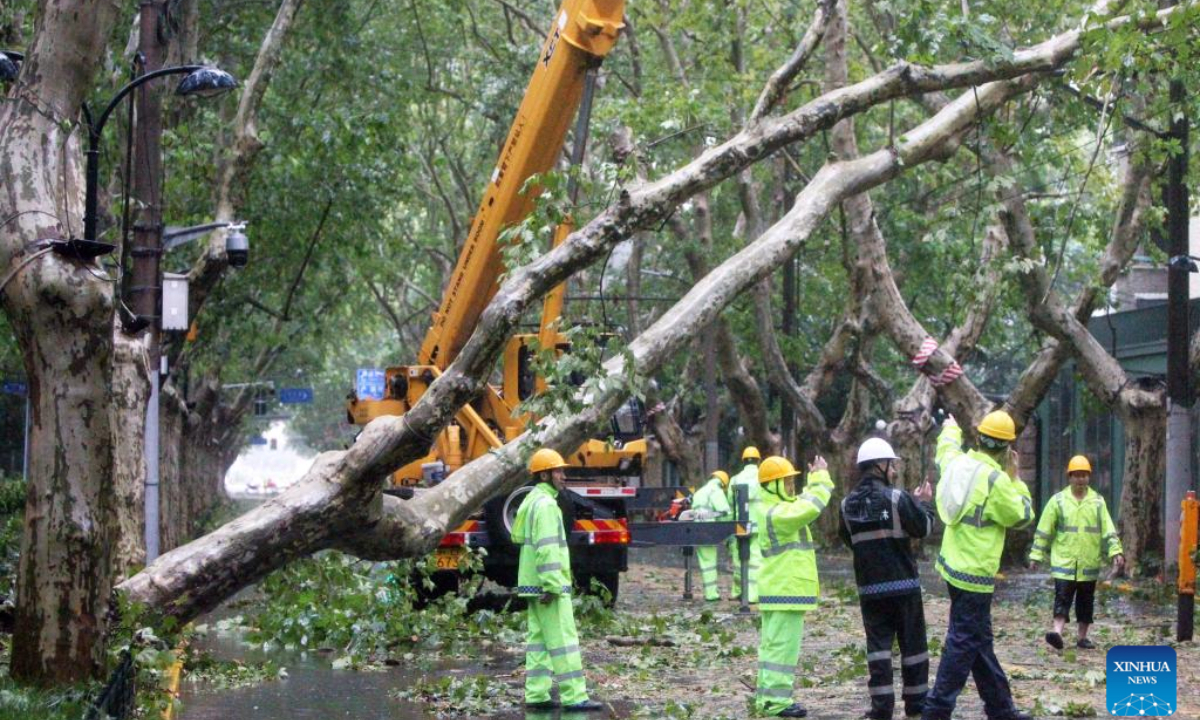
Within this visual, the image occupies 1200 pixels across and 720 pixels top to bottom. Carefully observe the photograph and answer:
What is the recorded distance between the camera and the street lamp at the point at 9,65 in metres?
9.57

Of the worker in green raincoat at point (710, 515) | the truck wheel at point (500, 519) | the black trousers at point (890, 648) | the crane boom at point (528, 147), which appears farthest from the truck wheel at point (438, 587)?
the black trousers at point (890, 648)

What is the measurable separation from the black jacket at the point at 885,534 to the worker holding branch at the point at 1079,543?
4580mm

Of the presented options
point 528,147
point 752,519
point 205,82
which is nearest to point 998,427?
point 205,82

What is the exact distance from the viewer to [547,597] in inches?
452

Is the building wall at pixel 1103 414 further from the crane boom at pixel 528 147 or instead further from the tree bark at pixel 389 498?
the tree bark at pixel 389 498

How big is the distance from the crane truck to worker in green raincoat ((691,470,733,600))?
112cm

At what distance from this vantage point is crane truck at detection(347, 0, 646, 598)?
611 inches

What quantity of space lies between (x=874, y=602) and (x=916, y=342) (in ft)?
35.1

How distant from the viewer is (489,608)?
61.3 feet

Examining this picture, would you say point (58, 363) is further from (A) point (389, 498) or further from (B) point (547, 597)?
(B) point (547, 597)

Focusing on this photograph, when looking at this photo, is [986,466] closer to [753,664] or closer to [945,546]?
[945,546]

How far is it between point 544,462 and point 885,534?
2.44 meters

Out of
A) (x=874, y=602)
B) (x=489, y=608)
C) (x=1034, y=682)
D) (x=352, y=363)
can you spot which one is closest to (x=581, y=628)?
(x=489, y=608)

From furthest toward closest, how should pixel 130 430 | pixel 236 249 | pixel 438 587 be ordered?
pixel 438 587
pixel 236 249
pixel 130 430
